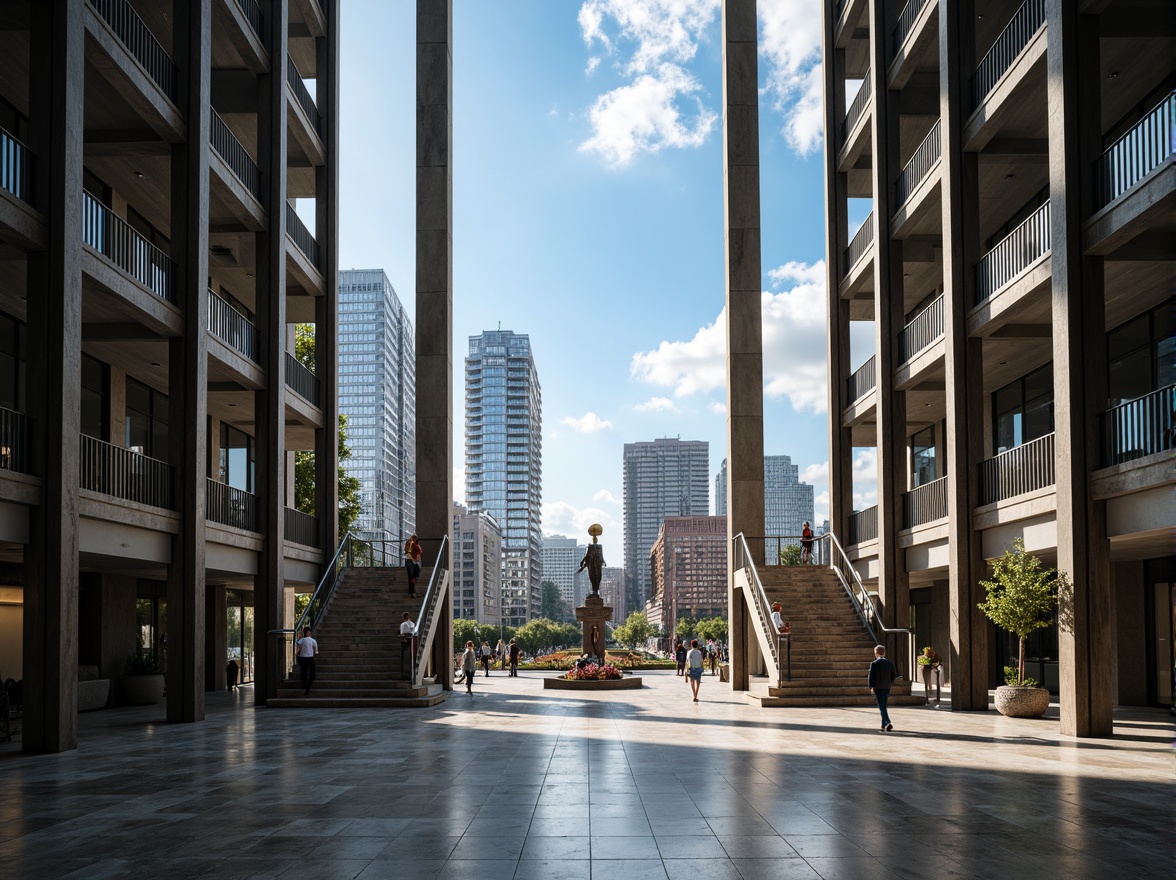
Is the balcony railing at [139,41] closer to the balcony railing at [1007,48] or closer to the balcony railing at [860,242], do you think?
the balcony railing at [1007,48]

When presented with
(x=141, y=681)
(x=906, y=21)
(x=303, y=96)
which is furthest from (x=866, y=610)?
(x=303, y=96)

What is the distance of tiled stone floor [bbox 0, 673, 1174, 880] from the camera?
8656 millimetres

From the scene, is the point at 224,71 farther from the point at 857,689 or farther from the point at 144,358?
the point at 857,689

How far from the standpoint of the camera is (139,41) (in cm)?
2175

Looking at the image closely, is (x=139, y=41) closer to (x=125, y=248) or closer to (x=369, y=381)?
(x=125, y=248)

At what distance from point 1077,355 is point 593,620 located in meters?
20.2

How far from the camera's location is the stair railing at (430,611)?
2633 cm

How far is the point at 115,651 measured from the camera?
28391 millimetres

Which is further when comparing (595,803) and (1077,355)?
(1077,355)

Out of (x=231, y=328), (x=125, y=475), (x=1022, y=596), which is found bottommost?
(x=1022, y=596)

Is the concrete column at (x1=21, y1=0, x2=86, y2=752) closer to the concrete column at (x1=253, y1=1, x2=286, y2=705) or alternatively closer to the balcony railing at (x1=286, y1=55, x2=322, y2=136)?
the concrete column at (x1=253, y1=1, x2=286, y2=705)

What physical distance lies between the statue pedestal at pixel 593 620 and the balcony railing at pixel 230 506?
11366 millimetres

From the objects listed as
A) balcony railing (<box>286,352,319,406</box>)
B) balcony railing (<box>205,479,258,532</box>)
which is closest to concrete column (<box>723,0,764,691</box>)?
balcony railing (<box>286,352,319,406</box>)

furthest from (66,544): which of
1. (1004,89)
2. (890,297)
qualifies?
(890,297)
